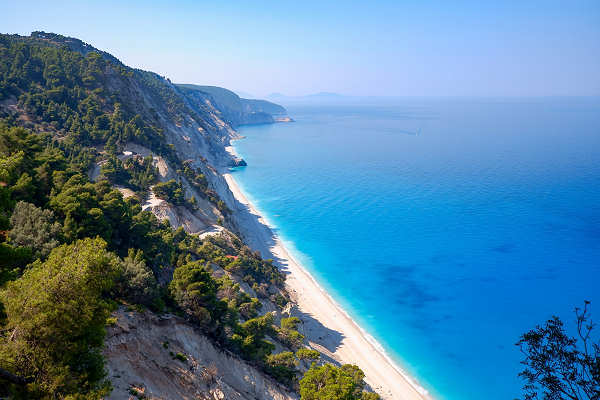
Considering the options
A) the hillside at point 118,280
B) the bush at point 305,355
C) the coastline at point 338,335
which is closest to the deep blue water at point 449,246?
the coastline at point 338,335

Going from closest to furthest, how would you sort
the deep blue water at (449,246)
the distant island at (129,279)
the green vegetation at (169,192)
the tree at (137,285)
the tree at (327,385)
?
1. the distant island at (129,279)
2. the tree at (327,385)
3. the tree at (137,285)
4. the deep blue water at (449,246)
5. the green vegetation at (169,192)

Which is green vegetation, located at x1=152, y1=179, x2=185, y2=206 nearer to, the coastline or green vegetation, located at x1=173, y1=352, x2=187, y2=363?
the coastline

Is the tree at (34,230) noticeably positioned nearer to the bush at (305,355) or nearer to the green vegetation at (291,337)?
the bush at (305,355)

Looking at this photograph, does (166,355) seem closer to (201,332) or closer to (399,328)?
(201,332)

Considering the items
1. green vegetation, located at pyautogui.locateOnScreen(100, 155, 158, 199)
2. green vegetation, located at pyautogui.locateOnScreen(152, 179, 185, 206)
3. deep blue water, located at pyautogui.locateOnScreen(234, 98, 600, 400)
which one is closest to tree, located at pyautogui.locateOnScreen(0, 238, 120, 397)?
deep blue water, located at pyautogui.locateOnScreen(234, 98, 600, 400)

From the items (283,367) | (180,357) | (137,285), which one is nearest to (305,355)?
(283,367)

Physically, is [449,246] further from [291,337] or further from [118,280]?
[118,280]
